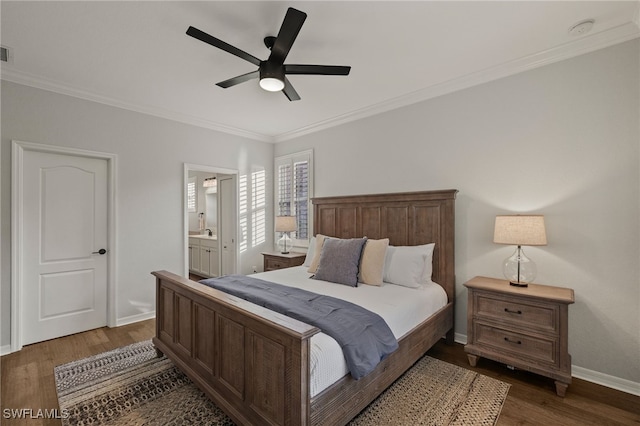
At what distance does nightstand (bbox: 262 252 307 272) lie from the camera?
433 centimetres

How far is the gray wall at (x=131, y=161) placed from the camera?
2.96m

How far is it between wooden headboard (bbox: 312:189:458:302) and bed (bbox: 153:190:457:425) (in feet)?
0.04

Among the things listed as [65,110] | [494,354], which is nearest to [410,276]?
[494,354]

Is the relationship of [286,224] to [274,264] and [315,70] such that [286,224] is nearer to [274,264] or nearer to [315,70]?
[274,264]

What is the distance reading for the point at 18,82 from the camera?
2980 millimetres

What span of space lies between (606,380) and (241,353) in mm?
2862

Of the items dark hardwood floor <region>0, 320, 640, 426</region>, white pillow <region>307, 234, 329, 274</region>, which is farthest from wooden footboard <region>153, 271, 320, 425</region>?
white pillow <region>307, 234, 329, 274</region>

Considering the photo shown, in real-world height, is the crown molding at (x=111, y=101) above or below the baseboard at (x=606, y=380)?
above

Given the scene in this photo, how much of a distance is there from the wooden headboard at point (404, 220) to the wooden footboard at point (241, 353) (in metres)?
2.15

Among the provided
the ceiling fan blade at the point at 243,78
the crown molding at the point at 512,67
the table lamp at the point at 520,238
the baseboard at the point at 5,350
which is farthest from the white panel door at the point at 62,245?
the table lamp at the point at 520,238

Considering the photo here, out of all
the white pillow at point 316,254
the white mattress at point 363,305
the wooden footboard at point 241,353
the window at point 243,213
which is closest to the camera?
the wooden footboard at point 241,353

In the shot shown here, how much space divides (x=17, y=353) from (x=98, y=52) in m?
3.00

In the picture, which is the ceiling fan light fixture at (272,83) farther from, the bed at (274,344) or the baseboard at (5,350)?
the baseboard at (5,350)

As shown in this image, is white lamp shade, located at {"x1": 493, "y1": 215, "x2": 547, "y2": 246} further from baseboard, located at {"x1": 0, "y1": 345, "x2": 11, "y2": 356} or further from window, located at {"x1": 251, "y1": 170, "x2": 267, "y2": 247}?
baseboard, located at {"x1": 0, "y1": 345, "x2": 11, "y2": 356}
